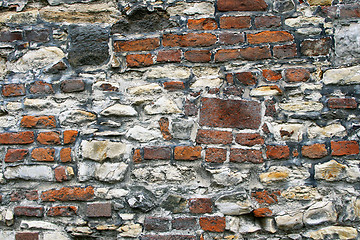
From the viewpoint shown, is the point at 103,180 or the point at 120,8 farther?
the point at 120,8

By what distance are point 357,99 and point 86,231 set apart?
58.2 inches

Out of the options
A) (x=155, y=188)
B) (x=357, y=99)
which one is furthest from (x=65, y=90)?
(x=357, y=99)

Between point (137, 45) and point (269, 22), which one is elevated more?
point (269, 22)

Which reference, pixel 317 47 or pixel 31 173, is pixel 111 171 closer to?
pixel 31 173

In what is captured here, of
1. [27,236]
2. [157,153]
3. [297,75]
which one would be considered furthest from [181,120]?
[27,236]

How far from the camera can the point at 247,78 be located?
1.55 m

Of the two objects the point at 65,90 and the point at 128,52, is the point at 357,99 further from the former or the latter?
the point at 65,90

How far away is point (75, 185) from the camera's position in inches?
59.3

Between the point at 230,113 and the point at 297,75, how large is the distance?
15.6 inches

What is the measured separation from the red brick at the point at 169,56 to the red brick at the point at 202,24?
0.16 m

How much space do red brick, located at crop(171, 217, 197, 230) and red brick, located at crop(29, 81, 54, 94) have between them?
Answer: 920 millimetres

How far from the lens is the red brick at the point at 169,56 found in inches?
62.1

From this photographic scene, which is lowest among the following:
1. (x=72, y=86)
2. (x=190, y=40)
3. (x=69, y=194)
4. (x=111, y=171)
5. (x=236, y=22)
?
(x=69, y=194)

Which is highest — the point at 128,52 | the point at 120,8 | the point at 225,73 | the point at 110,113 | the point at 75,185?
the point at 120,8
